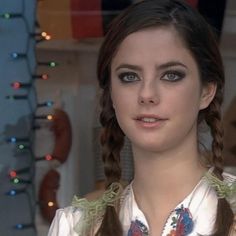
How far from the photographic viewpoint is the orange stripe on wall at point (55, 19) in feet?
9.13

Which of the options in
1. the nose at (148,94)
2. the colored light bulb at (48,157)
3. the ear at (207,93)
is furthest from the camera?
the colored light bulb at (48,157)

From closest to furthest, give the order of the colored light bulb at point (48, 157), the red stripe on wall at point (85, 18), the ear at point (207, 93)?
the ear at point (207, 93) < the red stripe on wall at point (85, 18) < the colored light bulb at point (48, 157)

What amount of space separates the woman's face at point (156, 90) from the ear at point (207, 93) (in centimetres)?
2

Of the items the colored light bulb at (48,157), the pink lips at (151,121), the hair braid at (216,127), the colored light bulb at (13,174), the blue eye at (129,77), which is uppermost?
the blue eye at (129,77)

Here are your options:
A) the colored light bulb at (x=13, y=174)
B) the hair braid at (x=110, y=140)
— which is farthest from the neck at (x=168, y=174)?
the colored light bulb at (x=13, y=174)

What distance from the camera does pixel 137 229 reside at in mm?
1569

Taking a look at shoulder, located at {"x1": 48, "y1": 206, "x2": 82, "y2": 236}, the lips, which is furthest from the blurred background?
the lips

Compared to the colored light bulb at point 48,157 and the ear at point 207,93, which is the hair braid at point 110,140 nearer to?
the ear at point 207,93

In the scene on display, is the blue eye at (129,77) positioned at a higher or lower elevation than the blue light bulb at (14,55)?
higher

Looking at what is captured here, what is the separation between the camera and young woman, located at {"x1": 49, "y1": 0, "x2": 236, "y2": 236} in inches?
59.4

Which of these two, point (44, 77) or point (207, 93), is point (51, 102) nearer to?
point (44, 77)

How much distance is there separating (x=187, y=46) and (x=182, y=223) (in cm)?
34

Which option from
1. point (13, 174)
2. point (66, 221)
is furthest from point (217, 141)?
point (13, 174)

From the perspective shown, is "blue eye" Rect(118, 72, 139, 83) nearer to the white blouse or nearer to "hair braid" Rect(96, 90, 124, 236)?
"hair braid" Rect(96, 90, 124, 236)
